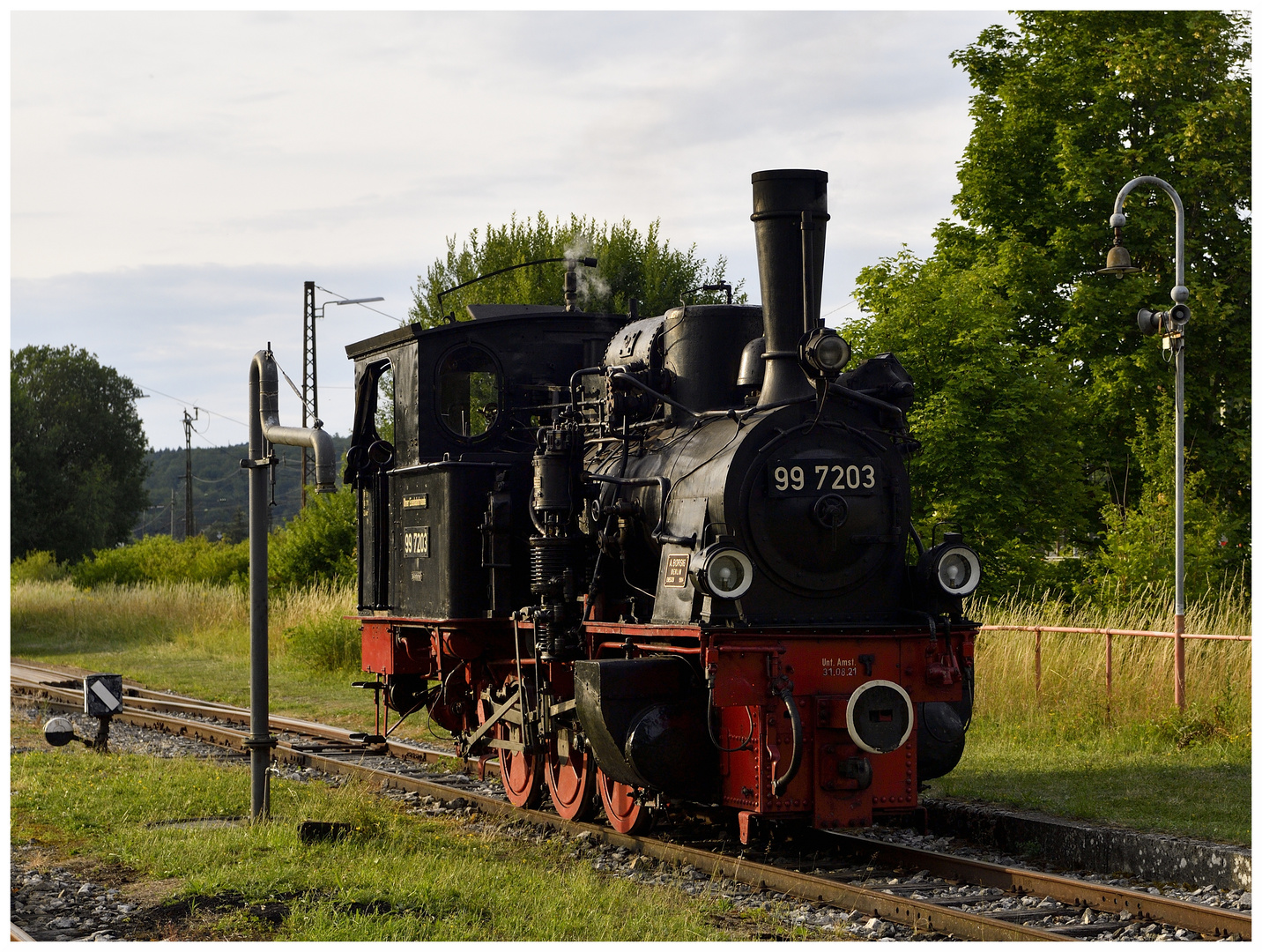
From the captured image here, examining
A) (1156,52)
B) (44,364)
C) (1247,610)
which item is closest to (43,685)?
(1247,610)

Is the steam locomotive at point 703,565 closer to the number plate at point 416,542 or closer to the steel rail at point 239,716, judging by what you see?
the number plate at point 416,542

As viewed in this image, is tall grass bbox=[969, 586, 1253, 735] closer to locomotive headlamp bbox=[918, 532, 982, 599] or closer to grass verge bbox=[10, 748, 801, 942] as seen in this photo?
locomotive headlamp bbox=[918, 532, 982, 599]

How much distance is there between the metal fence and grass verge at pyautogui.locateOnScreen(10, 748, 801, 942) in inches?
227

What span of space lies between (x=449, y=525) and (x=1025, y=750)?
5.19 m

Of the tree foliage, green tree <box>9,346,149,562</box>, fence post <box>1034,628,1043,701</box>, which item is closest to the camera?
fence post <box>1034,628,1043,701</box>

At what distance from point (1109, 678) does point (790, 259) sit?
5751 millimetres

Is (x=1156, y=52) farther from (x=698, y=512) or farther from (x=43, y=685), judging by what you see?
(x=43, y=685)

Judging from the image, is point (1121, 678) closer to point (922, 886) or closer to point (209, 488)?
point (922, 886)

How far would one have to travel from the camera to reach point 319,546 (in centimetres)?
Answer: 2675

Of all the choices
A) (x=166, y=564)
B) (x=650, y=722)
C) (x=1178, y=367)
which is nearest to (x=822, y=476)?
(x=650, y=722)

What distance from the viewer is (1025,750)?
11156 millimetres

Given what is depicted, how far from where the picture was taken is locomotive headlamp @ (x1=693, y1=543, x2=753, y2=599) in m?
7.60

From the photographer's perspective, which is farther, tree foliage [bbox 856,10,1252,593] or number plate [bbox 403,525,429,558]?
tree foliage [bbox 856,10,1252,593]

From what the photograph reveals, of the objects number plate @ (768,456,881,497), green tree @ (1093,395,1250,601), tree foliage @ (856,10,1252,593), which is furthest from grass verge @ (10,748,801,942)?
tree foliage @ (856,10,1252,593)
